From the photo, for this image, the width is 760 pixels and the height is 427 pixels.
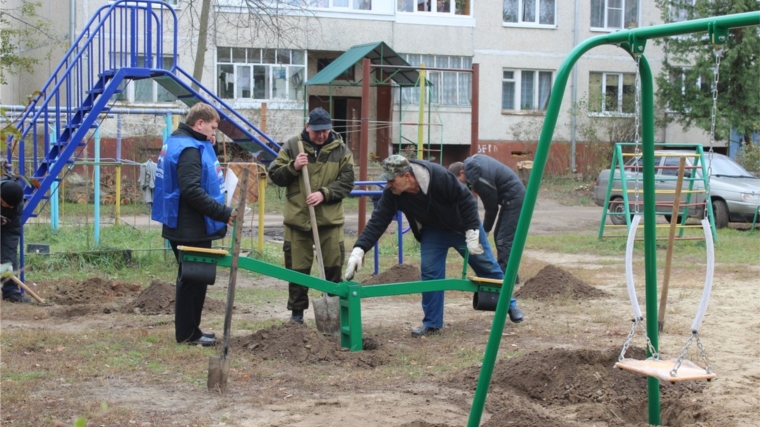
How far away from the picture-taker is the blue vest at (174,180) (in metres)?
6.61

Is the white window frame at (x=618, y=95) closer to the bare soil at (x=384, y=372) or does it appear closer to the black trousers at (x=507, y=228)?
the black trousers at (x=507, y=228)

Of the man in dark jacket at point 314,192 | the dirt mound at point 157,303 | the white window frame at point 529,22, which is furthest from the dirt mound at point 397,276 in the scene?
the white window frame at point 529,22

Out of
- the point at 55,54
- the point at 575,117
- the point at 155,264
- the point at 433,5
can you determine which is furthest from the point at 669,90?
the point at 155,264

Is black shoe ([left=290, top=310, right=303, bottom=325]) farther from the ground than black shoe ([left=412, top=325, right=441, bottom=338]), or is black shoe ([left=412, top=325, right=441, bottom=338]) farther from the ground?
black shoe ([left=290, top=310, right=303, bottom=325])

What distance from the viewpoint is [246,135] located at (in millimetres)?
11758

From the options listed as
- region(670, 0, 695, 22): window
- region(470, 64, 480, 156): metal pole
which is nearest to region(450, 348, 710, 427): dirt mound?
region(470, 64, 480, 156): metal pole

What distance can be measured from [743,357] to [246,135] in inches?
278

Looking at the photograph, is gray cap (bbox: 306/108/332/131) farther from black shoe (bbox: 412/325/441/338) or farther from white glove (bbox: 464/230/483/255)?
black shoe (bbox: 412/325/441/338)

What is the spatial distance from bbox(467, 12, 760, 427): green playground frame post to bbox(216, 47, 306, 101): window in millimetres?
24076

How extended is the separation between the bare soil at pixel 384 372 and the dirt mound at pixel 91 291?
0.05m

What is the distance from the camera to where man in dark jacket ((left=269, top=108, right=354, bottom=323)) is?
7301mm

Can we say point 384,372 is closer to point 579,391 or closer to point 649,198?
point 579,391

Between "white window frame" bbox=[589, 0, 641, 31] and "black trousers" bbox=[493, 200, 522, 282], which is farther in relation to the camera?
"white window frame" bbox=[589, 0, 641, 31]

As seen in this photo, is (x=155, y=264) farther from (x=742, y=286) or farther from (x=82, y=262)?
(x=742, y=286)
